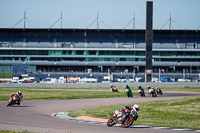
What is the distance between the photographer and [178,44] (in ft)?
427

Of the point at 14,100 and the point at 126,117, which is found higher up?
the point at 14,100

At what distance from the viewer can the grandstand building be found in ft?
406

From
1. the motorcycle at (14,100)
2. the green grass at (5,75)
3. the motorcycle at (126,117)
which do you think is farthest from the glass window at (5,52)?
the motorcycle at (126,117)

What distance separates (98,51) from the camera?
126 metres

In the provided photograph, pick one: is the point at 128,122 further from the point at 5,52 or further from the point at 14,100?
the point at 5,52

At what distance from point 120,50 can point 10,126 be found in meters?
104

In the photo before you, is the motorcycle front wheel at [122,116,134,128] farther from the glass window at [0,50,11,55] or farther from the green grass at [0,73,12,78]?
the glass window at [0,50,11,55]

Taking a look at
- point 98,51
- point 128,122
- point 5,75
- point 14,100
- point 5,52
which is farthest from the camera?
point 98,51

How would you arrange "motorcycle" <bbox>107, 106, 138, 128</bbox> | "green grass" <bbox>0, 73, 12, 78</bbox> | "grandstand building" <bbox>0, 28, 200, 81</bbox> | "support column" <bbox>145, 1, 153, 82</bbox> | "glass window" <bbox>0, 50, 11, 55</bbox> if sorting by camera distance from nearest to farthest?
"motorcycle" <bbox>107, 106, 138, 128</bbox> → "support column" <bbox>145, 1, 153, 82</bbox> → "green grass" <bbox>0, 73, 12, 78</bbox> → "grandstand building" <bbox>0, 28, 200, 81</bbox> → "glass window" <bbox>0, 50, 11, 55</bbox>

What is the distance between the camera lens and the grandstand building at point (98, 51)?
4870 inches

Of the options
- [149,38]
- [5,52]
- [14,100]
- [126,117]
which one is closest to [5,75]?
[5,52]

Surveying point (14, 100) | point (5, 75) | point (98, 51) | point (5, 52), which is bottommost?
point (14, 100)

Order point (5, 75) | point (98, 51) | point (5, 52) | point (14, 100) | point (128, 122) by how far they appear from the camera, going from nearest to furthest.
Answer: point (128, 122), point (14, 100), point (5, 75), point (5, 52), point (98, 51)

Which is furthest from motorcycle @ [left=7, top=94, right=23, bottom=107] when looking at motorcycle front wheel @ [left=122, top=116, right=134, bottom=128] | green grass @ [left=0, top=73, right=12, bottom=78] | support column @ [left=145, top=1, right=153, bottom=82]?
green grass @ [left=0, top=73, right=12, bottom=78]
